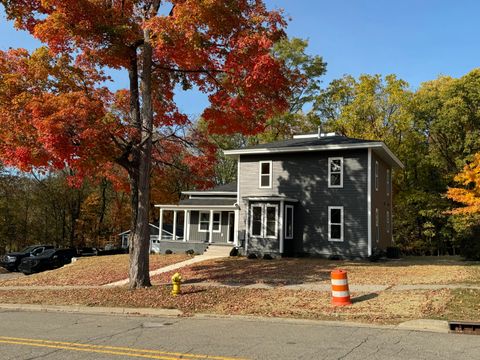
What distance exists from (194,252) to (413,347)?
2308cm

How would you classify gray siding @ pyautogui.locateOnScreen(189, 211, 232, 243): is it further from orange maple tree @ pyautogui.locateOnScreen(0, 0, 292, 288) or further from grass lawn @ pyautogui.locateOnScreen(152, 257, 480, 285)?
orange maple tree @ pyautogui.locateOnScreen(0, 0, 292, 288)

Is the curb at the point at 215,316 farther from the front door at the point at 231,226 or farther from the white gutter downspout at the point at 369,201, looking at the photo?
the front door at the point at 231,226

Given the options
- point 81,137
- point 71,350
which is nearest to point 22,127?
point 81,137

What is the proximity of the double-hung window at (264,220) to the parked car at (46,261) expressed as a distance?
14227 mm

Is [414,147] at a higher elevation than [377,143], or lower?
higher

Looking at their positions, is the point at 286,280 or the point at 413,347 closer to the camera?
the point at 413,347

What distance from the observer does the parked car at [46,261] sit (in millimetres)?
29812

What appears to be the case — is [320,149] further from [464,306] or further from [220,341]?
[220,341]

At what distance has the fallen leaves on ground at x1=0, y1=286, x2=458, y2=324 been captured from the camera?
10734mm

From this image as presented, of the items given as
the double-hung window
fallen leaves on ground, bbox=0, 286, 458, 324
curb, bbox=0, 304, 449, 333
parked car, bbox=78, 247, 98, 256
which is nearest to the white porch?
the double-hung window

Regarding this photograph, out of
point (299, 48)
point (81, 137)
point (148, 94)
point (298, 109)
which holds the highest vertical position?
point (299, 48)

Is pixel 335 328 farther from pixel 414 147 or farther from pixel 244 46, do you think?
pixel 414 147

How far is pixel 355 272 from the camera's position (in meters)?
18.6

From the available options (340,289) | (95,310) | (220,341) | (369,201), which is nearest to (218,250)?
(369,201)
